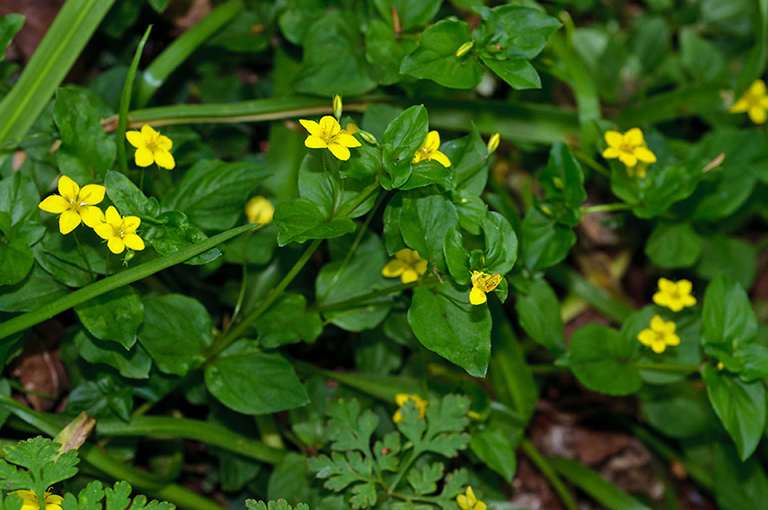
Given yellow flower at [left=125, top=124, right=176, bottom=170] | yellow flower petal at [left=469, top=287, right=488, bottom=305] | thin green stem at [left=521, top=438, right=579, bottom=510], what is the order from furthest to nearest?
thin green stem at [left=521, top=438, right=579, bottom=510]
yellow flower at [left=125, top=124, right=176, bottom=170]
yellow flower petal at [left=469, top=287, right=488, bottom=305]

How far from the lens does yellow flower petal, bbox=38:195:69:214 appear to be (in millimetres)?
1327

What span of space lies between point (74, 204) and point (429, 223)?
0.78 metres

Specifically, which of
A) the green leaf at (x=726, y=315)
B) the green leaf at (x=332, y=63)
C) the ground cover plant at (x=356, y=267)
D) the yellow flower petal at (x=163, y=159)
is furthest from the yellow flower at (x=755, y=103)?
the yellow flower petal at (x=163, y=159)

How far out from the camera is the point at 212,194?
1.62 m

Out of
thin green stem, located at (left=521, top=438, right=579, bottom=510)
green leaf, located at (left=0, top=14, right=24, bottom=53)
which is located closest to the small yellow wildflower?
thin green stem, located at (left=521, top=438, right=579, bottom=510)

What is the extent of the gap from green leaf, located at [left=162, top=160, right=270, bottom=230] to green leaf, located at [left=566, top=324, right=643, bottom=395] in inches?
39.8

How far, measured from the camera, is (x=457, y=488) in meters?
1.61

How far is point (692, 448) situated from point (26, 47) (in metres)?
2.60

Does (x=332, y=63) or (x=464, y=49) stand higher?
(x=464, y=49)

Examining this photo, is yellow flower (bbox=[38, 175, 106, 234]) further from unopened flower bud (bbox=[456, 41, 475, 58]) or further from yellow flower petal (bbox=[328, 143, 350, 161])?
unopened flower bud (bbox=[456, 41, 475, 58])

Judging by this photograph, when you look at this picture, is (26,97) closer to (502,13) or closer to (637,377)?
(502,13)

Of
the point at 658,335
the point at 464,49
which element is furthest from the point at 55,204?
the point at 658,335

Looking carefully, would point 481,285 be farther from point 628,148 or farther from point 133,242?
point 628,148

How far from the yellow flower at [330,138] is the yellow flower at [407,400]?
0.73 m
